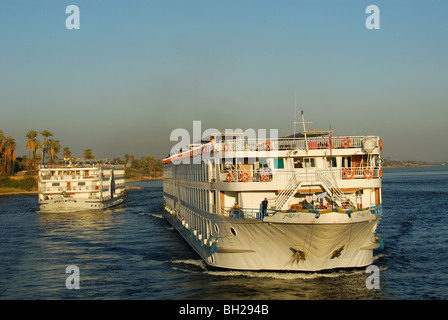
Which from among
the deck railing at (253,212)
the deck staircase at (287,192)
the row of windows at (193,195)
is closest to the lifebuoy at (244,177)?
the deck railing at (253,212)

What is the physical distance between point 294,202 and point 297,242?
128 inches

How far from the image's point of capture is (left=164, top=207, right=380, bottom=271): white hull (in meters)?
23.4

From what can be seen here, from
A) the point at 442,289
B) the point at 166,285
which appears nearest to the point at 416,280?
the point at 442,289

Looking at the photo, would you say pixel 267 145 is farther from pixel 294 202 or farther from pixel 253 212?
pixel 253 212

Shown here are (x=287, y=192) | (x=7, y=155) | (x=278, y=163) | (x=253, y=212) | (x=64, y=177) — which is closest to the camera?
(x=253, y=212)

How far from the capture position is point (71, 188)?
75375mm

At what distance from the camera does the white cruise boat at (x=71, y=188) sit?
7375cm

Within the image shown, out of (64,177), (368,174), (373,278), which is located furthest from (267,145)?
(64,177)

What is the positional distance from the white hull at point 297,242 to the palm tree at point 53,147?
147284mm

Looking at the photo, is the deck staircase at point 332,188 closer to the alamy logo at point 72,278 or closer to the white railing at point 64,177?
the alamy logo at point 72,278

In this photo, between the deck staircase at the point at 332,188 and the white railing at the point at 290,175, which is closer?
the deck staircase at the point at 332,188

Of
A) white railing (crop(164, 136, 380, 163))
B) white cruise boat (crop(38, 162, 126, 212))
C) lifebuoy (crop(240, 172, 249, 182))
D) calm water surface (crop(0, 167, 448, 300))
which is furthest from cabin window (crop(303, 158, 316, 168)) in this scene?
white cruise boat (crop(38, 162, 126, 212))

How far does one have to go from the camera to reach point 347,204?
87.4 feet

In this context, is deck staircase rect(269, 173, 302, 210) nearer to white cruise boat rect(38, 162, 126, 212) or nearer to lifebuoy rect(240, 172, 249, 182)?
lifebuoy rect(240, 172, 249, 182)
